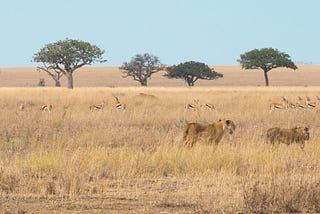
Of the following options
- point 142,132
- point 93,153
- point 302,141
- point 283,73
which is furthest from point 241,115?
point 283,73

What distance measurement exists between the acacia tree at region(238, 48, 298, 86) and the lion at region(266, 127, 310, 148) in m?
63.0

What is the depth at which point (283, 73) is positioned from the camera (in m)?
123

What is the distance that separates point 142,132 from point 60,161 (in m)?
5.89

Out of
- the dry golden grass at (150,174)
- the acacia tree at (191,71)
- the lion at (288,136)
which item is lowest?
the dry golden grass at (150,174)

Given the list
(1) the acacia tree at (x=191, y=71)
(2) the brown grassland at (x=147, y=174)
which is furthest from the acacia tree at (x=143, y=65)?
(2) the brown grassland at (x=147, y=174)

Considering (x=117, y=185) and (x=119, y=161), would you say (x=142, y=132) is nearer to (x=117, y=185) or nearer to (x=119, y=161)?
(x=119, y=161)

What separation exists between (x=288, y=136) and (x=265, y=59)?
209 feet

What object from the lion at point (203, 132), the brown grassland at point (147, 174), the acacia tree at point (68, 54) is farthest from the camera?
the acacia tree at point (68, 54)

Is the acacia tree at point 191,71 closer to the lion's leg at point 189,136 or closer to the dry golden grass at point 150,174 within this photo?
the dry golden grass at point 150,174

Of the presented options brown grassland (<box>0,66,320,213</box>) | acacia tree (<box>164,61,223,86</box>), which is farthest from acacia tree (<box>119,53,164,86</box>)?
brown grassland (<box>0,66,320,213</box>)

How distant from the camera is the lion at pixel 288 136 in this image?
1277 cm

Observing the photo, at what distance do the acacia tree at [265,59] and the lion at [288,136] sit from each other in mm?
63014

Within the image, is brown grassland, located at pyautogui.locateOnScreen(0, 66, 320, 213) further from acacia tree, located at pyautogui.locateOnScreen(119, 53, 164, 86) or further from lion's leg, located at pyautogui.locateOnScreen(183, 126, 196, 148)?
acacia tree, located at pyautogui.locateOnScreen(119, 53, 164, 86)

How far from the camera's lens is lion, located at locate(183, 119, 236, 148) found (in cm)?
1226
